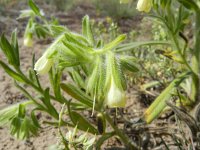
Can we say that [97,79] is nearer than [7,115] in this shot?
Yes

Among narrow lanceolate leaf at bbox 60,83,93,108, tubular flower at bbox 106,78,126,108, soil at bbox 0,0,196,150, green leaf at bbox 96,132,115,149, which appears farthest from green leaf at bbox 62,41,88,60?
soil at bbox 0,0,196,150

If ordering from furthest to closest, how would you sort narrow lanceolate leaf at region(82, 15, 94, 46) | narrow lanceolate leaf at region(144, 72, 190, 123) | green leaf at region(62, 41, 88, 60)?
1. narrow lanceolate leaf at region(144, 72, 190, 123)
2. narrow lanceolate leaf at region(82, 15, 94, 46)
3. green leaf at region(62, 41, 88, 60)

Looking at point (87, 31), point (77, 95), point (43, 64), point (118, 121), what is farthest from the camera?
point (118, 121)

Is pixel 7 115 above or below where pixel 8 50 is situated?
below

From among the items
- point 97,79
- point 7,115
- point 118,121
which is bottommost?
point 118,121

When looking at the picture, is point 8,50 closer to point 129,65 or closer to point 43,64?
point 43,64

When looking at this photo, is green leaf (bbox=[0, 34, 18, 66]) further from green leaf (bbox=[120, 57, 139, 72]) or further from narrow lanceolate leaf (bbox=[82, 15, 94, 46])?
green leaf (bbox=[120, 57, 139, 72])

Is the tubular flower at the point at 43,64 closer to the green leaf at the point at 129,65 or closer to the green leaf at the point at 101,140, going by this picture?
the green leaf at the point at 129,65

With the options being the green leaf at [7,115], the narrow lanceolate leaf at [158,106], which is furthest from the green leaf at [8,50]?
the narrow lanceolate leaf at [158,106]

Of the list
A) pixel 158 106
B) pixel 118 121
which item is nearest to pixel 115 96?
pixel 158 106
